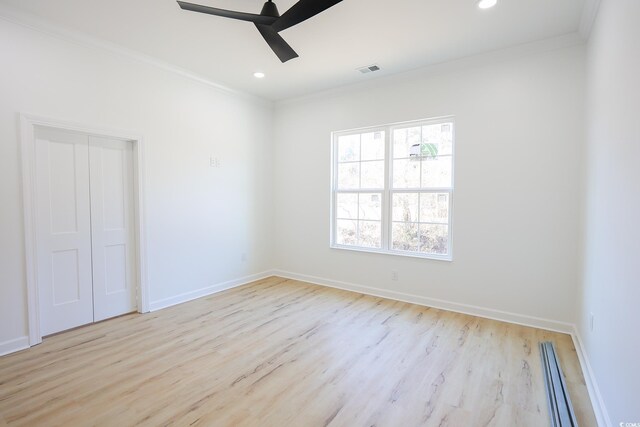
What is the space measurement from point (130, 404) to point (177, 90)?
341 cm

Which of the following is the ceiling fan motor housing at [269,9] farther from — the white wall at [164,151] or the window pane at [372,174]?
the window pane at [372,174]

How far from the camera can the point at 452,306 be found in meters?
3.73

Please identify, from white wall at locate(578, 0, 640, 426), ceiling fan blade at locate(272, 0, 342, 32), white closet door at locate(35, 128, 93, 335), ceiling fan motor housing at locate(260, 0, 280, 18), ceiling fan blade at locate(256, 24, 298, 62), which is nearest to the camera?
white wall at locate(578, 0, 640, 426)

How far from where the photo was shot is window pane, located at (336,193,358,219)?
15.1ft

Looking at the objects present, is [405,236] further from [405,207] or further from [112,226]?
[112,226]

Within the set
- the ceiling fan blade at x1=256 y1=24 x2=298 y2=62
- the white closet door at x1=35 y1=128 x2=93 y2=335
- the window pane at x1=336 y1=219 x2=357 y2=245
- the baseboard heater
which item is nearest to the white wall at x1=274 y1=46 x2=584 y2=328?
the window pane at x1=336 y1=219 x2=357 y2=245

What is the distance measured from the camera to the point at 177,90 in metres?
3.92

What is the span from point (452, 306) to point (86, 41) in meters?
4.84

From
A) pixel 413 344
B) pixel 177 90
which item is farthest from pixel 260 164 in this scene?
pixel 413 344

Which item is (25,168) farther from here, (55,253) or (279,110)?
(279,110)

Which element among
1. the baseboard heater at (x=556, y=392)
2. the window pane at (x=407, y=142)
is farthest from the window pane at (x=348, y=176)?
the baseboard heater at (x=556, y=392)

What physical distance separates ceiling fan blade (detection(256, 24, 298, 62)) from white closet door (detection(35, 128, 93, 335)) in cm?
220

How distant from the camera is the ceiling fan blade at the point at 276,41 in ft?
7.97

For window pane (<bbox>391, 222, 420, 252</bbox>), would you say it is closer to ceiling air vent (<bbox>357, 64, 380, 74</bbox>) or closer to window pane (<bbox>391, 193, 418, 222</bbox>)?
window pane (<bbox>391, 193, 418, 222</bbox>)
